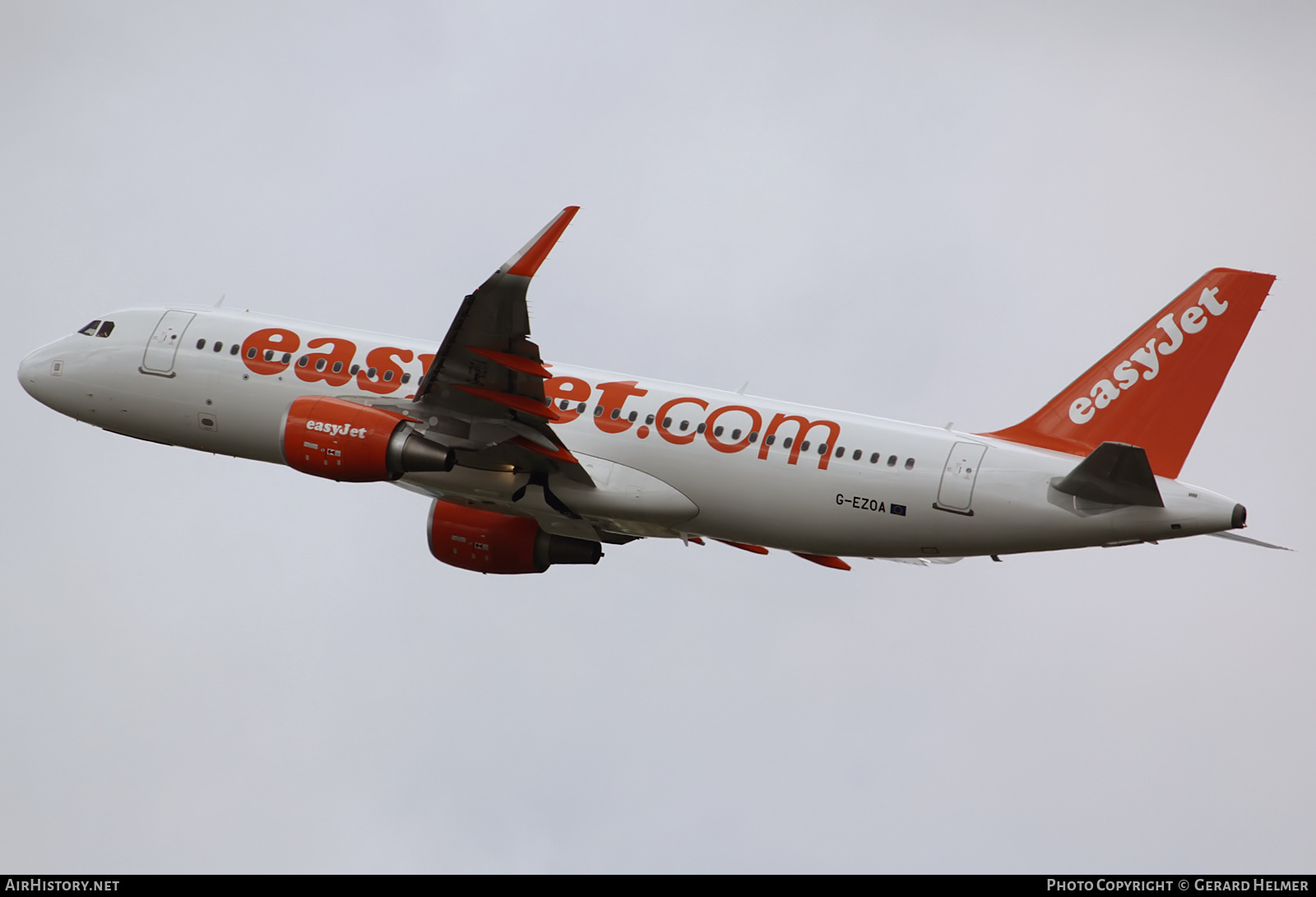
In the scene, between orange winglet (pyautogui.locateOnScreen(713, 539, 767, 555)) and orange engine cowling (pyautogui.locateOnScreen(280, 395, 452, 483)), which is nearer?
orange engine cowling (pyautogui.locateOnScreen(280, 395, 452, 483))

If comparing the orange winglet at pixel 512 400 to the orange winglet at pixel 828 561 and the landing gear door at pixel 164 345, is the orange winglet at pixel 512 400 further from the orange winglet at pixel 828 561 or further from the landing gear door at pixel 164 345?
the landing gear door at pixel 164 345

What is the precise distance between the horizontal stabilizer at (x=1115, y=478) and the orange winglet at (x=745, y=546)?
24.3ft

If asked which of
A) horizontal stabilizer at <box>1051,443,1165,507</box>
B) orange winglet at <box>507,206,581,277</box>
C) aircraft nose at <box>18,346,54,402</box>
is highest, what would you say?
aircraft nose at <box>18,346,54,402</box>

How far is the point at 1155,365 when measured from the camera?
2994 centimetres

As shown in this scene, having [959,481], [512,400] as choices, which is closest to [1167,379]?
[959,481]

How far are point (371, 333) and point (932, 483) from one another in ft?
43.3

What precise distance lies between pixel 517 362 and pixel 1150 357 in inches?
483

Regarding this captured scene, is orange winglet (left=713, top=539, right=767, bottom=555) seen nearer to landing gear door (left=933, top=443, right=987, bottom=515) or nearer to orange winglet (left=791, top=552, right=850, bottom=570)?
orange winglet (left=791, top=552, right=850, bottom=570)

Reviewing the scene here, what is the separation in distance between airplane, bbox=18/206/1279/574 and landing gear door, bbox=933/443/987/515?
0.12ft

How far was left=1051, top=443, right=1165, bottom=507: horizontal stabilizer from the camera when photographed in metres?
28.2

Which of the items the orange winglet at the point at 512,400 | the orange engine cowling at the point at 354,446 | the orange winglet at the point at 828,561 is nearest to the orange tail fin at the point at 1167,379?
the orange winglet at the point at 828,561

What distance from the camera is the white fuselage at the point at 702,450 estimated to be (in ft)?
97.5

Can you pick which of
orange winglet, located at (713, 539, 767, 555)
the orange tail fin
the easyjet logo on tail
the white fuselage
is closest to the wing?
the white fuselage
